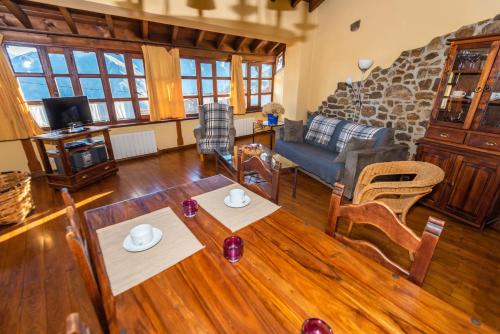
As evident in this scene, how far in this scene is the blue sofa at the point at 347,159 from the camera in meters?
2.56

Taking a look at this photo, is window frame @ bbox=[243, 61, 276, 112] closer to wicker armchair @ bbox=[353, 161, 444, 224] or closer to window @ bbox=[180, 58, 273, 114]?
window @ bbox=[180, 58, 273, 114]

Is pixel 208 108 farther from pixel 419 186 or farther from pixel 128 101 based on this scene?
pixel 419 186

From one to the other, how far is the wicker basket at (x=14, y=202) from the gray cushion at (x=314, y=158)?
3.25 metres

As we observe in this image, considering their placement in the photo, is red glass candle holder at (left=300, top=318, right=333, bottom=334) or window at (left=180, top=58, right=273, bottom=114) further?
window at (left=180, top=58, right=273, bottom=114)

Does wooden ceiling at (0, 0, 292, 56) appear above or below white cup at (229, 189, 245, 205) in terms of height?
above

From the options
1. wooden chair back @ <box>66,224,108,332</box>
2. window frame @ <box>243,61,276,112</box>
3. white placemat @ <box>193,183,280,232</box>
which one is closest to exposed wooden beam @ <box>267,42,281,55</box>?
window frame @ <box>243,61,276,112</box>

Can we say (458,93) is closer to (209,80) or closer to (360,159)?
(360,159)

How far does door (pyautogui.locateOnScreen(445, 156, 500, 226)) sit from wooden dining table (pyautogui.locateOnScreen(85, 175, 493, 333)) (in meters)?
2.14

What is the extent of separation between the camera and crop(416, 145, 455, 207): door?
2326mm

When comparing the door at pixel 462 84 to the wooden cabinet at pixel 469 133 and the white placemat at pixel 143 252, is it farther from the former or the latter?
the white placemat at pixel 143 252

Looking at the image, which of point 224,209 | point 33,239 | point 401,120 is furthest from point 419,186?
point 33,239

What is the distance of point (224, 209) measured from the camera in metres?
1.20

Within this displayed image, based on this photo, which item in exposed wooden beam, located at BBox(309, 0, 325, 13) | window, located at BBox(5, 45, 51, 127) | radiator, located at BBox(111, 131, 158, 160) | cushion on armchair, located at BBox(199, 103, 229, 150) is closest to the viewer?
window, located at BBox(5, 45, 51, 127)

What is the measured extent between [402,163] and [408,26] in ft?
6.29
